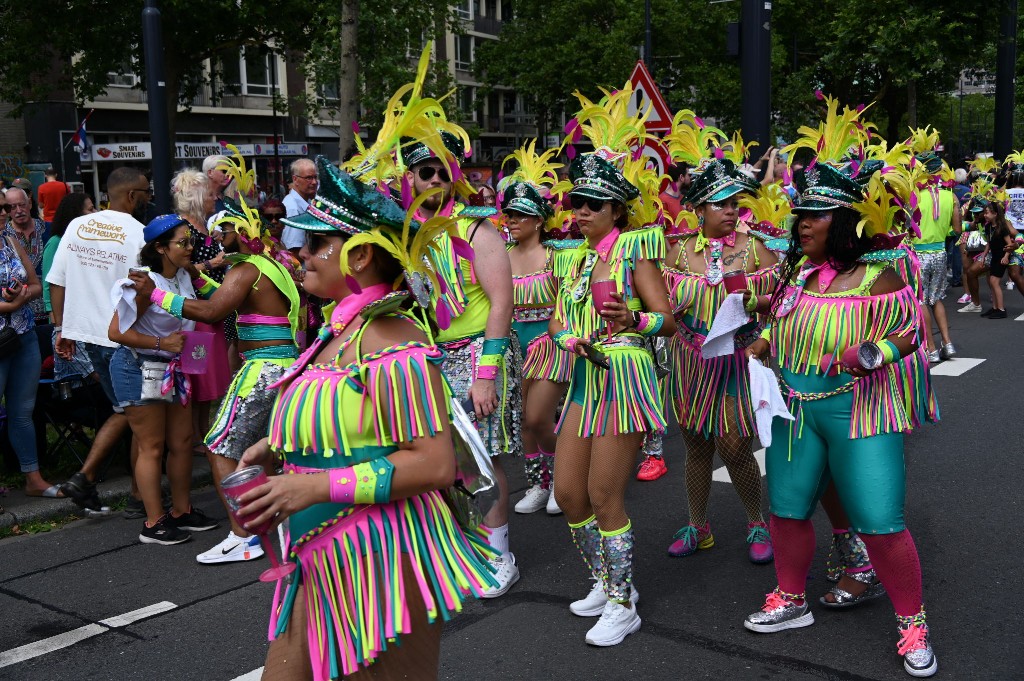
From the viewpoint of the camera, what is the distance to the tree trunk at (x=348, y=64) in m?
10.4

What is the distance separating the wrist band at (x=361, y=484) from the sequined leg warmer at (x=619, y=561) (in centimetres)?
211

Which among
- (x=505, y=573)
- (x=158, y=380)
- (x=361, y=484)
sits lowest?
(x=505, y=573)

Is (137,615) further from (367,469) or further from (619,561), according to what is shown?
(367,469)

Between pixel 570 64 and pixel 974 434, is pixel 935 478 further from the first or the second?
pixel 570 64

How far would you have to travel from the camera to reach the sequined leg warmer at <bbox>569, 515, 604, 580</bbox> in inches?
177

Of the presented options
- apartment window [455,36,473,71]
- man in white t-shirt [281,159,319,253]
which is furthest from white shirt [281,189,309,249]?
apartment window [455,36,473,71]

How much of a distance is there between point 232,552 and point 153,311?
1377 millimetres

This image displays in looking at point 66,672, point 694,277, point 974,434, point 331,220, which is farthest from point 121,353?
point 974,434

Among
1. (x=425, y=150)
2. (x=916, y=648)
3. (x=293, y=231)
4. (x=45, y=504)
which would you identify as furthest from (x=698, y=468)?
(x=293, y=231)

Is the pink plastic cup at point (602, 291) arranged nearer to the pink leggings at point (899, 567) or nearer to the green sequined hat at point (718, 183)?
the green sequined hat at point (718, 183)

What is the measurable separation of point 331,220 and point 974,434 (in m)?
6.35

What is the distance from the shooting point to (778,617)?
439 cm

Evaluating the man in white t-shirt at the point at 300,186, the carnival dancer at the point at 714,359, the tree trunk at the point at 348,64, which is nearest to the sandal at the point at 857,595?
the carnival dancer at the point at 714,359

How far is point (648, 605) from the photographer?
4.76m
